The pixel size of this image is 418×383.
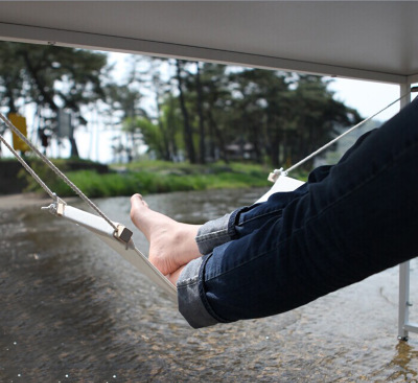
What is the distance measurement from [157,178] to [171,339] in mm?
9406

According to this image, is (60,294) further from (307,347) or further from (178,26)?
(178,26)

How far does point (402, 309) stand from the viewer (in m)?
1.59

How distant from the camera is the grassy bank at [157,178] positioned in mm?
9758

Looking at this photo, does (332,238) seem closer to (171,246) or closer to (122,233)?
(122,233)

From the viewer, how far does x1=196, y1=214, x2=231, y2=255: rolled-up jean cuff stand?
832mm

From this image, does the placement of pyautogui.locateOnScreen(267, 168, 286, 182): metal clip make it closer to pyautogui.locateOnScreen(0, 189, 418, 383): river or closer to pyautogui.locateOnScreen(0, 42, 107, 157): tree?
pyautogui.locateOnScreen(0, 189, 418, 383): river

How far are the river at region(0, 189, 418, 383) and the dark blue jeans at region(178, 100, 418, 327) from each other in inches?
32.0

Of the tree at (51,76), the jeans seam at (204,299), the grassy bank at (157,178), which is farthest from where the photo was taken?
the tree at (51,76)

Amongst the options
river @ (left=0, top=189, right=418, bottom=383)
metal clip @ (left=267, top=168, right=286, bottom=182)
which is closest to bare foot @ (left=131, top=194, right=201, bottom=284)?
metal clip @ (left=267, top=168, right=286, bottom=182)

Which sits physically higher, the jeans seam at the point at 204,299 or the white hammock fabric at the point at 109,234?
the white hammock fabric at the point at 109,234

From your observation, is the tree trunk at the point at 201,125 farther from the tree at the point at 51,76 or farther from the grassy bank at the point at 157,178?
the tree at the point at 51,76

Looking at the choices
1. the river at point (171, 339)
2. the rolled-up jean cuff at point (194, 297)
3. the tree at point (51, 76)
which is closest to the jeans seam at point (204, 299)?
the rolled-up jean cuff at point (194, 297)

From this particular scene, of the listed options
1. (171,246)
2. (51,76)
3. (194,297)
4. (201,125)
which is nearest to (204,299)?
(194,297)

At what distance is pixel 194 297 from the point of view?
28.9 inches
